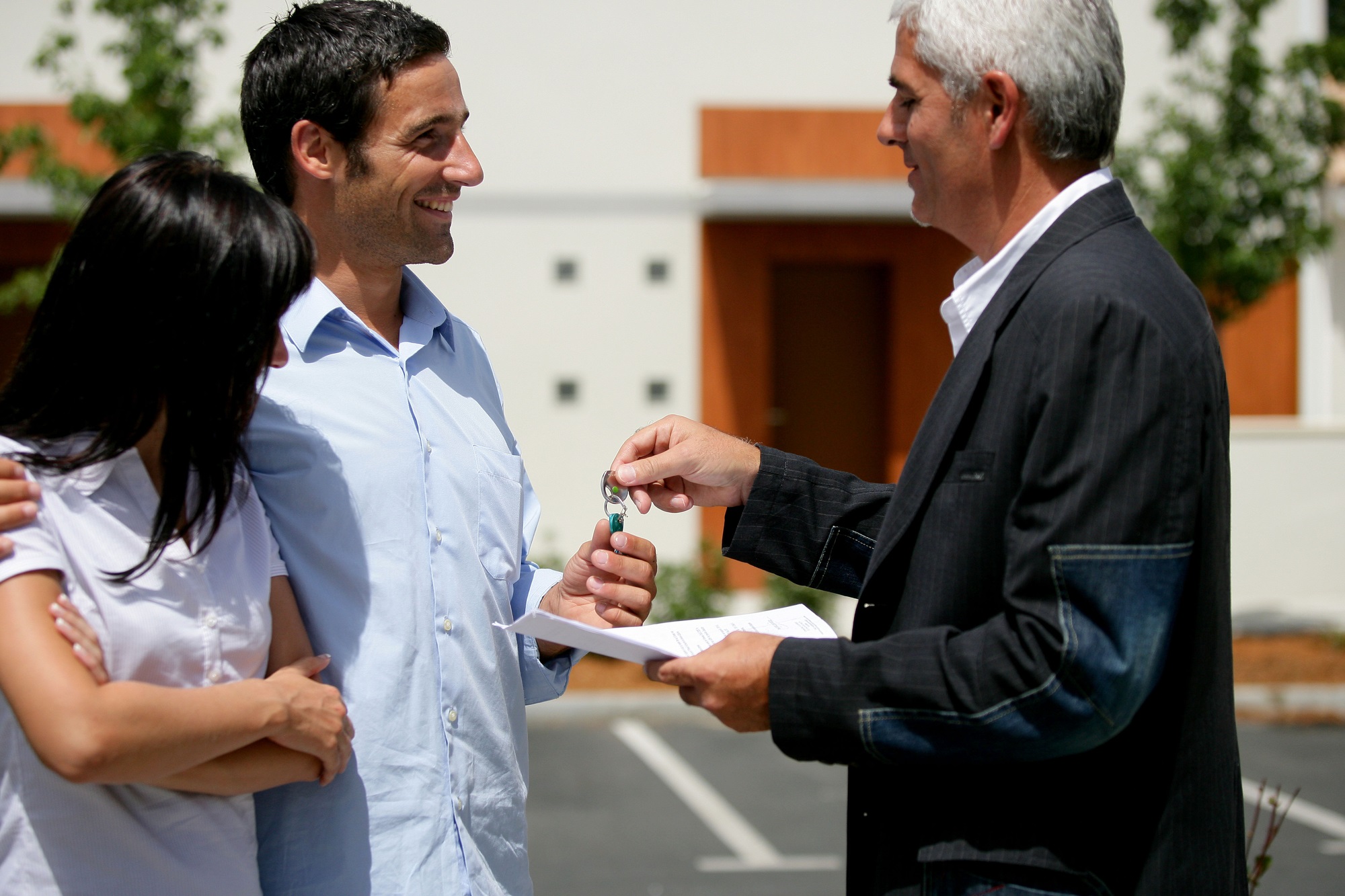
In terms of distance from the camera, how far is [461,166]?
2.39m

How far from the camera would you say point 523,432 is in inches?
433

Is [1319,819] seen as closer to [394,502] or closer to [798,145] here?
[394,502]

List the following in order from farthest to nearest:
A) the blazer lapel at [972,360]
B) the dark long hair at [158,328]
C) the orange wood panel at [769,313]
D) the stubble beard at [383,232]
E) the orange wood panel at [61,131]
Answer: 1. the orange wood panel at [769,313]
2. the orange wood panel at [61,131]
3. the stubble beard at [383,232]
4. the blazer lapel at [972,360]
5. the dark long hair at [158,328]

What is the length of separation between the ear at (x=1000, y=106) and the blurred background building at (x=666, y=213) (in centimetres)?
878

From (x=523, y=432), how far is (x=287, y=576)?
9.01m

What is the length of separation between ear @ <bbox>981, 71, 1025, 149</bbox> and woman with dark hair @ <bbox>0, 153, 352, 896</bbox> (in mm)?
1038

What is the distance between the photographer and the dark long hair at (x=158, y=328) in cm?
169

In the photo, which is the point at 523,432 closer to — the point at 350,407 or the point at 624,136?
the point at 624,136

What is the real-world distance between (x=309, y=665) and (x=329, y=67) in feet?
3.57

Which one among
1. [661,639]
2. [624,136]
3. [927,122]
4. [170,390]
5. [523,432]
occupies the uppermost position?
[624,136]

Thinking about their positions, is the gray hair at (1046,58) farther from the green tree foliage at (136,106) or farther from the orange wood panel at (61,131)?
the orange wood panel at (61,131)

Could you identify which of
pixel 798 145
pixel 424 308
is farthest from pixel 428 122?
pixel 798 145

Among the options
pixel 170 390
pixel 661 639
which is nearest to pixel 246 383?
pixel 170 390

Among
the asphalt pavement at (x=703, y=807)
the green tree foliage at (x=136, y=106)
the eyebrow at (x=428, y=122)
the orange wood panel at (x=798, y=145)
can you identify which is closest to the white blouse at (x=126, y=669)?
the eyebrow at (x=428, y=122)
